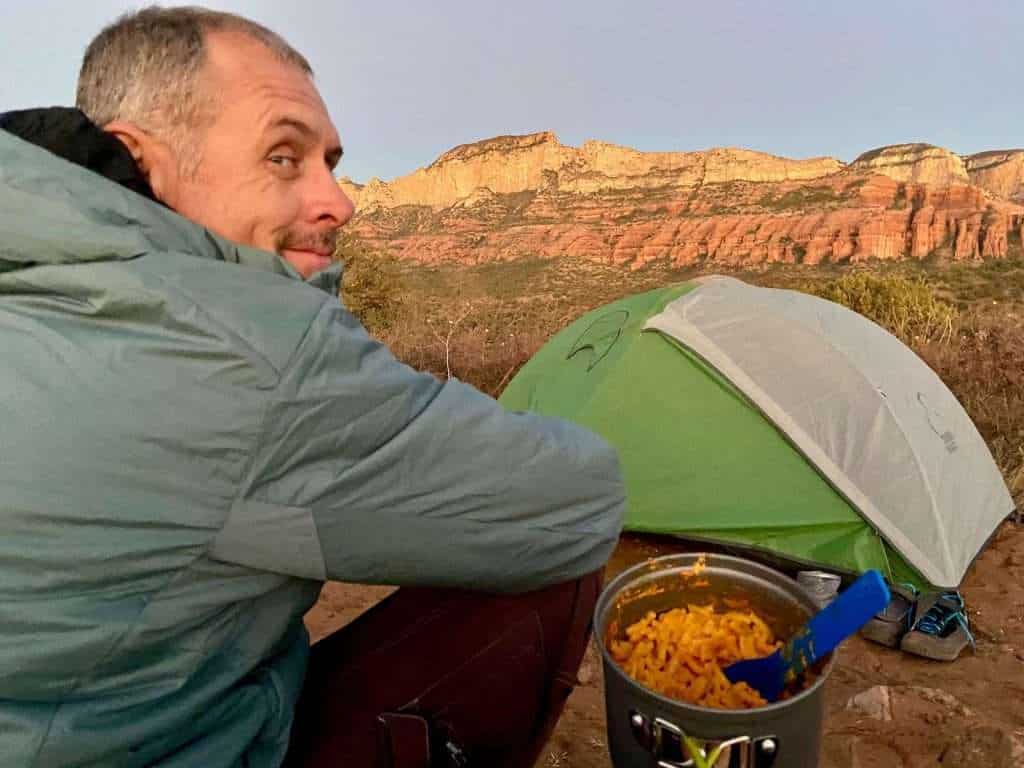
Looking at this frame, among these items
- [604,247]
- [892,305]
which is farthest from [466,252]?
[892,305]

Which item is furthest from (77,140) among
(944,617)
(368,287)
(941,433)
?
(368,287)

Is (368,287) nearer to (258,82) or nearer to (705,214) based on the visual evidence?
(258,82)

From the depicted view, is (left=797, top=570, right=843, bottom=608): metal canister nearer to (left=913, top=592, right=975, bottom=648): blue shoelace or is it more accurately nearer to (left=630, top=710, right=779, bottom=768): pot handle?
(left=913, top=592, right=975, bottom=648): blue shoelace

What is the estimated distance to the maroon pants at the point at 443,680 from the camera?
152 centimetres

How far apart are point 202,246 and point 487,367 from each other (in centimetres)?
561

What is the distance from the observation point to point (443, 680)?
1.61m

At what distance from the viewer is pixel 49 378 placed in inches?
38.7

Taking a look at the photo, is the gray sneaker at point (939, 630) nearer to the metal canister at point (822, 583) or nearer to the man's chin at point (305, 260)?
the metal canister at point (822, 583)

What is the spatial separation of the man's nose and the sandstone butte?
28.0m

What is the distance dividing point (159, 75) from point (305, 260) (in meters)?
0.40

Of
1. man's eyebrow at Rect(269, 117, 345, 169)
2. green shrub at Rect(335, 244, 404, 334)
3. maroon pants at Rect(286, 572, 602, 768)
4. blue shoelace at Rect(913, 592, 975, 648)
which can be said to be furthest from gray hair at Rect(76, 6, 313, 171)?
green shrub at Rect(335, 244, 404, 334)

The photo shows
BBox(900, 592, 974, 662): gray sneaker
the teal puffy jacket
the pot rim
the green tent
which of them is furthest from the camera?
the green tent

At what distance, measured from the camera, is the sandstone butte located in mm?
A: 39594

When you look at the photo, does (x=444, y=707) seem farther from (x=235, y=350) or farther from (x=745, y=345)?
(x=745, y=345)
